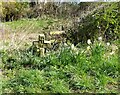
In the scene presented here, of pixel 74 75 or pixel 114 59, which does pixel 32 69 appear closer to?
pixel 74 75

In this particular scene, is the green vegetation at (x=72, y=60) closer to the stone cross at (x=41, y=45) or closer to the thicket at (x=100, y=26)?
the thicket at (x=100, y=26)

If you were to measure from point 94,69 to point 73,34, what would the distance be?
1.87 m

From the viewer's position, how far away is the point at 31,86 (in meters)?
4.18

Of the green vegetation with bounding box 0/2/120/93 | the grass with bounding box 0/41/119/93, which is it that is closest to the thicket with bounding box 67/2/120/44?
the green vegetation with bounding box 0/2/120/93

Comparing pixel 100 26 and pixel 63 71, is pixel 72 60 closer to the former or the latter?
pixel 63 71

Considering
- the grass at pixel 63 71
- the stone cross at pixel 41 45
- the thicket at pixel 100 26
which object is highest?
the thicket at pixel 100 26

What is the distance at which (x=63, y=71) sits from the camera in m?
4.64

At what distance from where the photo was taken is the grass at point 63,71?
166 inches

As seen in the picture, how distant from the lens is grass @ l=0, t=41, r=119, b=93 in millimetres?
A: 4219

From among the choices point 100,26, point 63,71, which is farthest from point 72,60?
point 100,26

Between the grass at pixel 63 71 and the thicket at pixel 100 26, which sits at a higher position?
the thicket at pixel 100 26

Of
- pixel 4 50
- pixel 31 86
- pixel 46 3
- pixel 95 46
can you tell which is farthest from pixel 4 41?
pixel 46 3

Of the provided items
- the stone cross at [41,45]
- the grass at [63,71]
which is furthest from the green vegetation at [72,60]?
the stone cross at [41,45]

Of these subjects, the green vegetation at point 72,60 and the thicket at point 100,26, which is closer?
the green vegetation at point 72,60
